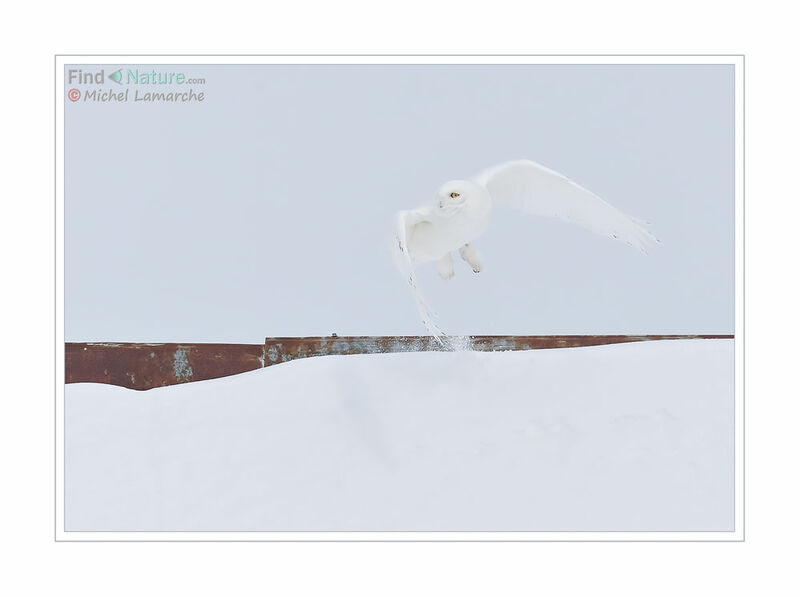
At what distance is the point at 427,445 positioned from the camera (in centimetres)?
385

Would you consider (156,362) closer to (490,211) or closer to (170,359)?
(170,359)

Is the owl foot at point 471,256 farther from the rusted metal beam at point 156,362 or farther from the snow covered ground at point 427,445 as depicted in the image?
the rusted metal beam at point 156,362

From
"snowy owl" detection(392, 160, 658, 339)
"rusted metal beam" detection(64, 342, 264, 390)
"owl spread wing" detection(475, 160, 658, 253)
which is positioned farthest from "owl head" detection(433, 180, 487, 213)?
"rusted metal beam" detection(64, 342, 264, 390)

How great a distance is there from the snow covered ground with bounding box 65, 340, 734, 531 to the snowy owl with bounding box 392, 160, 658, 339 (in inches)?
26.0

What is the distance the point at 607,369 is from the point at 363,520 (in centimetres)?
156

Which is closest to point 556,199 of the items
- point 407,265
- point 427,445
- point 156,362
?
point 407,265

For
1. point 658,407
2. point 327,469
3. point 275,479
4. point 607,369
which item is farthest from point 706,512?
point 275,479

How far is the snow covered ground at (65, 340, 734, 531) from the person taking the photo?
3598mm

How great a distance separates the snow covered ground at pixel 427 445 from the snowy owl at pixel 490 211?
2.16 ft

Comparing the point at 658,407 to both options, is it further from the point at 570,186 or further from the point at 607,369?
the point at 570,186

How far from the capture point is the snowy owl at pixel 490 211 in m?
4.46

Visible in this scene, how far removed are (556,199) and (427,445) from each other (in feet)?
6.08

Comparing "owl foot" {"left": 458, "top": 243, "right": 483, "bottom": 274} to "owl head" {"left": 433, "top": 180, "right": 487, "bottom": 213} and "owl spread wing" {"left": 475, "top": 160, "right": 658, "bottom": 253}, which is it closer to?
"owl spread wing" {"left": 475, "top": 160, "right": 658, "bottom": 253}

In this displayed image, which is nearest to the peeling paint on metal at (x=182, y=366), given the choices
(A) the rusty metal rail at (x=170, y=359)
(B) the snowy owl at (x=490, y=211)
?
(A) the rusty metal rail at (x=170, y=359)
